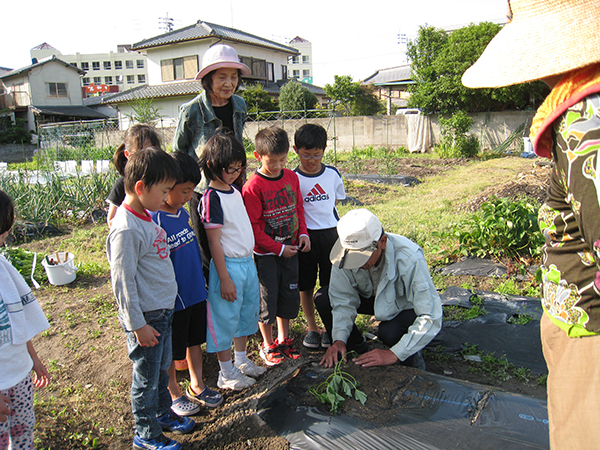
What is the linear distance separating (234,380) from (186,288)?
63 centimetres

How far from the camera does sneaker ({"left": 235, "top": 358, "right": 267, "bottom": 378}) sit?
8.38 feet

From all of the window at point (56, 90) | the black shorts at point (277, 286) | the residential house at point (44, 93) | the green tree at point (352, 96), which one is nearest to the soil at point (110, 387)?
the black shorts at point (277, 286)

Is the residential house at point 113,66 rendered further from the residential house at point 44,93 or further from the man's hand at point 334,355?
the man's hand at point 334,355

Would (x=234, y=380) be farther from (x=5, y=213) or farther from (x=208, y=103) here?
(x=208, y=103)

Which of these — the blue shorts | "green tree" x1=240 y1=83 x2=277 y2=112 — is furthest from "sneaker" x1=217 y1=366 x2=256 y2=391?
"green tree" x1=240 y1=83 x2=277 y2=112

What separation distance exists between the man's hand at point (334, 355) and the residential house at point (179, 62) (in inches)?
829

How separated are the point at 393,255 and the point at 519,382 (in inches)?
42.7

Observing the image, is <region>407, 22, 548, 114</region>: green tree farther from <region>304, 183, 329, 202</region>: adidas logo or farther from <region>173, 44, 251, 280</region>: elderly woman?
<region>173, 44, 251, 280</region>: elderly woman

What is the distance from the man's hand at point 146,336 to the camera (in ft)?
6.02

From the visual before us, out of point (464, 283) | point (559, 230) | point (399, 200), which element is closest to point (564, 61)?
point (559, 230)

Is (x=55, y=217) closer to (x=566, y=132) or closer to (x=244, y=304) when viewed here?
(x=244, y=304)

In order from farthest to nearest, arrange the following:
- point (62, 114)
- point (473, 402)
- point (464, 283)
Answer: point (62, 114) → point (464, 283) → point (473, 402)

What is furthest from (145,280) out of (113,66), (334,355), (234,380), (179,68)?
(113,66)

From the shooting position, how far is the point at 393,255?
7.72 ft
